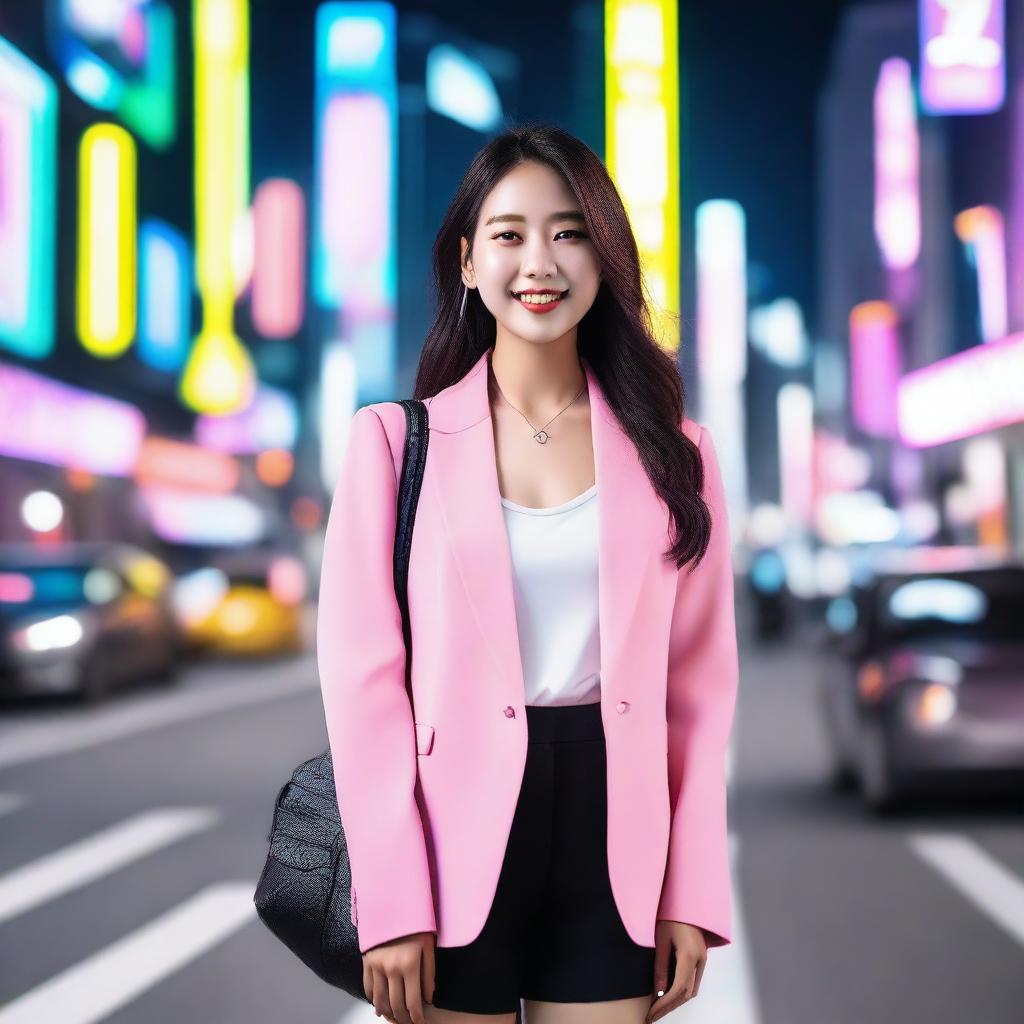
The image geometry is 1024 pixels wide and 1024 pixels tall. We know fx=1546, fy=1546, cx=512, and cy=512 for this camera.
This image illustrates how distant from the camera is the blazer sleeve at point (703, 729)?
7.96 feet

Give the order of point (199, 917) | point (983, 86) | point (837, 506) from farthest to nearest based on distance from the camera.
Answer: point (837, 506) → point (983, 86) → point (199, 917)

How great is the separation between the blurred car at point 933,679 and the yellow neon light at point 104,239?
2536cm

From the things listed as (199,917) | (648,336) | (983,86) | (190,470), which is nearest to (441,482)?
(648,336)

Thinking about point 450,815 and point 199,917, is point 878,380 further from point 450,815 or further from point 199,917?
point 450,815

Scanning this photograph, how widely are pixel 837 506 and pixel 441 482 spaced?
68071 mm

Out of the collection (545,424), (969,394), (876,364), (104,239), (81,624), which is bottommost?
(81,624)

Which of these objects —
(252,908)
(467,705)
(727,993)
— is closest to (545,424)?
(467,705)

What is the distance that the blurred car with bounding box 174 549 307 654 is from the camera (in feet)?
71.2

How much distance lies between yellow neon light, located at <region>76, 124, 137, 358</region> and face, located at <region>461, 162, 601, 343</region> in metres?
Result: 31.1

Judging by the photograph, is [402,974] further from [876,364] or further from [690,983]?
[876,364]

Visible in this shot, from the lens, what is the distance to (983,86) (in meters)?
19.6

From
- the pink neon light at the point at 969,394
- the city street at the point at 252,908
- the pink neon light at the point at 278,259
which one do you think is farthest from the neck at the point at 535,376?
Answer: the pink neon light at the point at 278,259

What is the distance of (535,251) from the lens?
8.02 ft

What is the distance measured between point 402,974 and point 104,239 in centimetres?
3187
